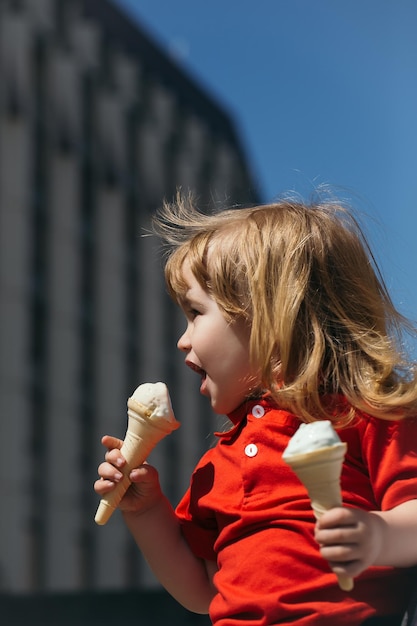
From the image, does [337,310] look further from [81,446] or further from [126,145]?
[126,145]

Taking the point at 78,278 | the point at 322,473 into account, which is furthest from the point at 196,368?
the point at 78,278

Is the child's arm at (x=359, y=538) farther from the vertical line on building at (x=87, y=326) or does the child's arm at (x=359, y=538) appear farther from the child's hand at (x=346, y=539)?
the vertical line on building at (x=87, y=326)

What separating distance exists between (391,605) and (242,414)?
1.33ft

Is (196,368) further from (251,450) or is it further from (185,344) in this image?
(251,450)

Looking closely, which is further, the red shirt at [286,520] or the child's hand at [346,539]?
the red shirt at [286,520]

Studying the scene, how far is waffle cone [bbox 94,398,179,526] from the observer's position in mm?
1651

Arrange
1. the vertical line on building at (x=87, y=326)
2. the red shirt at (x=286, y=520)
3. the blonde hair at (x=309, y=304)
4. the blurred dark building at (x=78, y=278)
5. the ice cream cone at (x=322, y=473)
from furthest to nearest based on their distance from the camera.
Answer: the vertical line on building at (x=87, y=326) → the blurred dark building at (x=78, y=278) → the blonde hair at (x=309, y=304) → the red shirt at (x=286, y=520) → the ice cream cone at (x=322, y=473)

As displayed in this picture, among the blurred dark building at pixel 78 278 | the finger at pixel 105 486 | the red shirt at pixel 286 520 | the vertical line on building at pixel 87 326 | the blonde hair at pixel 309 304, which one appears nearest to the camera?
the red shirt at pixel 286 520

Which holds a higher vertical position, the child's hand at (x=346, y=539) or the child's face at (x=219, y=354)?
the child's face at (x=219, y=354)

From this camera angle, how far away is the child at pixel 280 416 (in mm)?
1483

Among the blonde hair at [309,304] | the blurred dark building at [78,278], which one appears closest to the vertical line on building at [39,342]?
the blurred dark building at [78,278]

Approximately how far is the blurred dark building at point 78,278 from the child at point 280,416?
16901 millimetres

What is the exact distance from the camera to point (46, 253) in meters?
22.8

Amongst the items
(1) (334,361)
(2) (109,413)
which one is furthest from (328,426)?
(2) (109,413)
